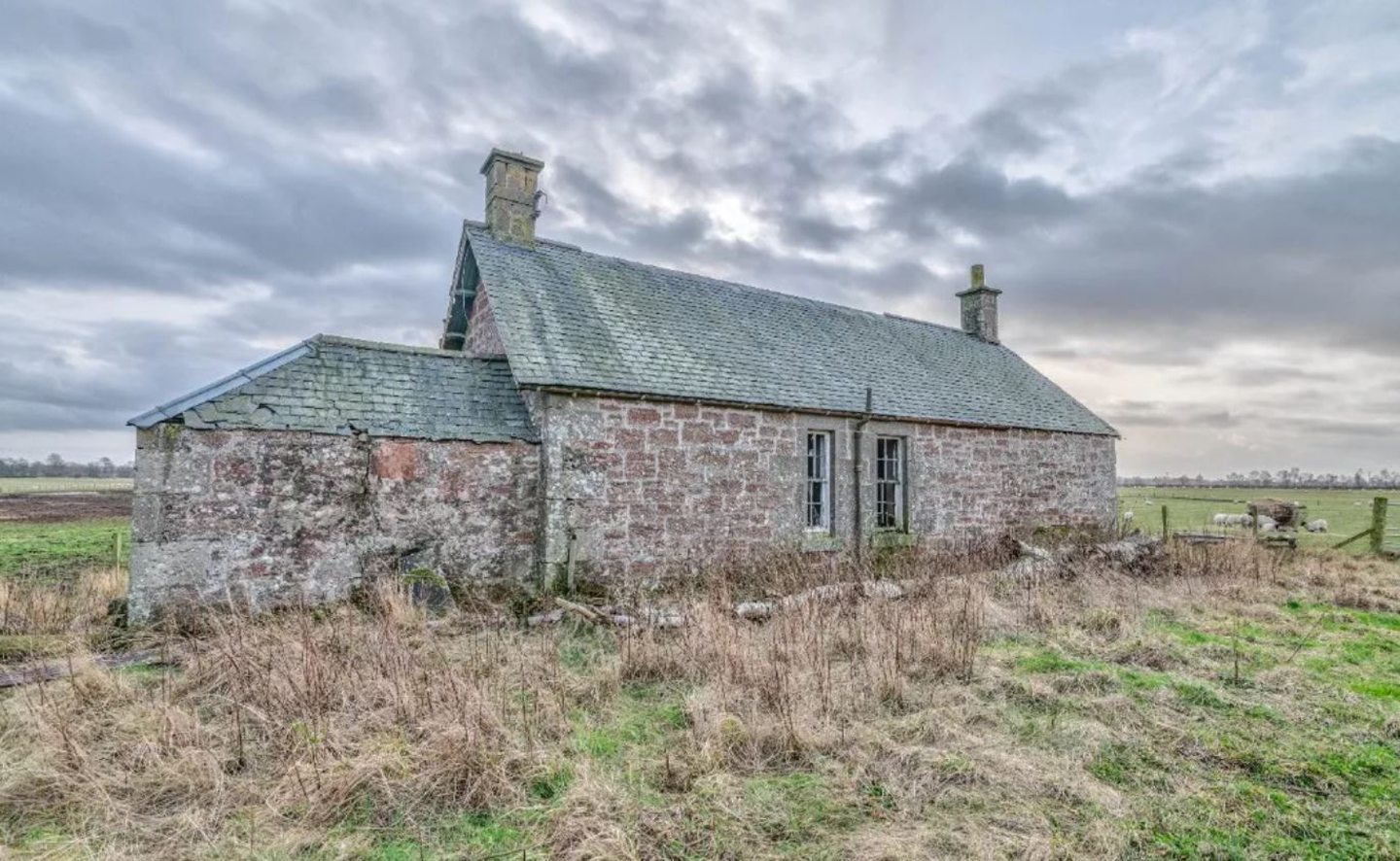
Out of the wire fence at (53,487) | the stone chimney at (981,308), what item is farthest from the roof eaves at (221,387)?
the wire fence at (53,487)

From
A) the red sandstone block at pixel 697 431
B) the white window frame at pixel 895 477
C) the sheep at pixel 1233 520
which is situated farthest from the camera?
the sheep at pixel 1233 520

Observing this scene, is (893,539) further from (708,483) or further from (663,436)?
(663,436)

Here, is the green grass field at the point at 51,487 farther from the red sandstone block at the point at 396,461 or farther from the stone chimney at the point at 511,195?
the red sandstone block at the point at 396,461

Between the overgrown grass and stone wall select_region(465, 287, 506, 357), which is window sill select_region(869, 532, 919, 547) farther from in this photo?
stone wall select_region(465, 287, 506, 357)

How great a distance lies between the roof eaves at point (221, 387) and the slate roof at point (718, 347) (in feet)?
10.1

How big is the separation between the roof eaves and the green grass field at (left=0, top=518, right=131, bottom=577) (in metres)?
5.31

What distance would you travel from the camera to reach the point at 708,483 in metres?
12.4

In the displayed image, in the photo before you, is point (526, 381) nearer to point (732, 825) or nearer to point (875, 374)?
point (732, 825)

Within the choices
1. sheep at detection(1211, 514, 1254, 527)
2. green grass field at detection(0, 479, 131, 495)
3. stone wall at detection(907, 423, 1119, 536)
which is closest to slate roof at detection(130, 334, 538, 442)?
stone wall at detection(907, 423, 1119, 536)

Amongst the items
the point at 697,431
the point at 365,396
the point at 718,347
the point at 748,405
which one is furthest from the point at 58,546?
the point at 748,405

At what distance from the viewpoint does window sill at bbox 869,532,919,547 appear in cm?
1436

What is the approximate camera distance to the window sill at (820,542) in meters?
13.4

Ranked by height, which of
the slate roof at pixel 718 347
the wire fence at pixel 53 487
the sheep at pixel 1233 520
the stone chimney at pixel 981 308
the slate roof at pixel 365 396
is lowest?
the wire fence at pixel 53 487

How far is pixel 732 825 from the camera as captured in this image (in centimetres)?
411
